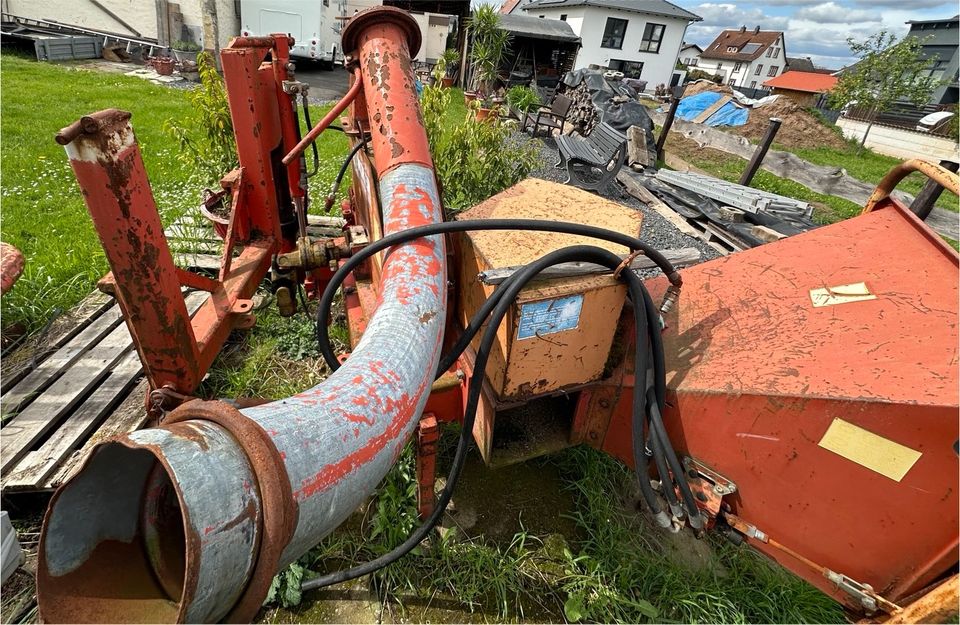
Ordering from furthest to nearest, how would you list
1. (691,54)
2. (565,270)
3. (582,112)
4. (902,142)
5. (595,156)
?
(691,54) < (902,142) < (582,112) < (595,156) < (565,270)

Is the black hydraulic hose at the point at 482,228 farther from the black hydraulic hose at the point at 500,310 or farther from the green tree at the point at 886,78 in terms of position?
the green tree at the point at 886,78

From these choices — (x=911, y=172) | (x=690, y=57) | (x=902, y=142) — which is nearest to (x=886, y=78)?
(x=902, y=142)

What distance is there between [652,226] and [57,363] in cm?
640

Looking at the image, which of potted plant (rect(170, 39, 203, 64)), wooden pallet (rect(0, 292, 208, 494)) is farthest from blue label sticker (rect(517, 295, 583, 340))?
potted plant (rect(170, 39, 203, 64))

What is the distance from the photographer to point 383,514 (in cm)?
232

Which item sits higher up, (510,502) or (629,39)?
(629,39)

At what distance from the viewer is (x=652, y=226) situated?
21.9 ft

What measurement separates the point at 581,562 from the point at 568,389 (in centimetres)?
110

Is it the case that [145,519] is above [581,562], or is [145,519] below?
above

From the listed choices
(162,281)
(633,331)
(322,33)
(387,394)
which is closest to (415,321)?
(387,394)

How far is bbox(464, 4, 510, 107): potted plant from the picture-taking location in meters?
13.7

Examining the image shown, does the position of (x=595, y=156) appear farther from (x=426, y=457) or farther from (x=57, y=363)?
(x=57, y=363)

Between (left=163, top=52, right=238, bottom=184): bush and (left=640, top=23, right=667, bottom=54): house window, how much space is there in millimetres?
29149

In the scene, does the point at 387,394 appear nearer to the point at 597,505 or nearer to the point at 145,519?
the point at 145,519
